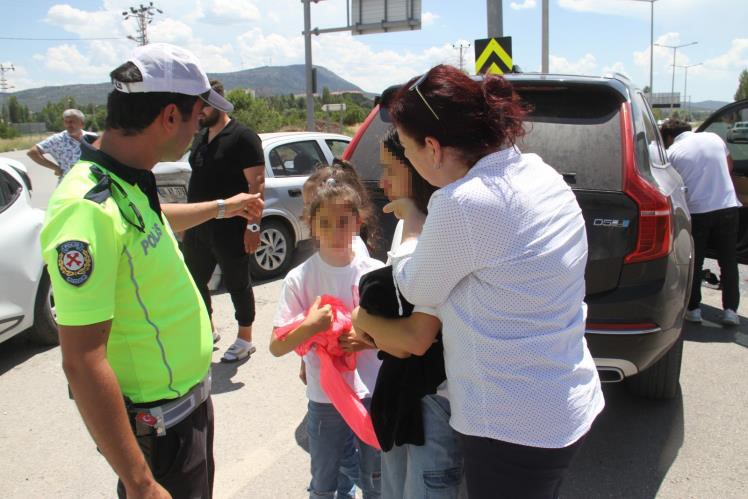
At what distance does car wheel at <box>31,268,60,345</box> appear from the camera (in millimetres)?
4863

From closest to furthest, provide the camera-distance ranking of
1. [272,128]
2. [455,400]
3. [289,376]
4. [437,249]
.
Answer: [437,249], [455,400], [289,376], [272,128]

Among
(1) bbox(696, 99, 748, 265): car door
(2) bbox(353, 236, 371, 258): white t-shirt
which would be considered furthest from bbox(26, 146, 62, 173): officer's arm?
(1) bbox(696, 99, 748, 265): car door

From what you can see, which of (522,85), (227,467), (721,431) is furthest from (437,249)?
(721,431)

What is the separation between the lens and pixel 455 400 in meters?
1.53

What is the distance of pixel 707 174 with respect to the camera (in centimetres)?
513

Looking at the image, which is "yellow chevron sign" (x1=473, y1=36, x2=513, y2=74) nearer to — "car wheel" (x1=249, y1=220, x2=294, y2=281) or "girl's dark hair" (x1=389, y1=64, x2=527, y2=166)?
"car wheel" (x1=249, y1=220, x2=294, y2=281)

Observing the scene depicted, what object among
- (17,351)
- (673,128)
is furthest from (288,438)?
(673,128)

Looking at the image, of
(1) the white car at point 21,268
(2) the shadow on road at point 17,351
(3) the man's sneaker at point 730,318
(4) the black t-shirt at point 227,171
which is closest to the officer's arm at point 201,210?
(4) the black t-shirt at point 227,171

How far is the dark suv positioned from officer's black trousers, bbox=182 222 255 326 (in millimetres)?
2327

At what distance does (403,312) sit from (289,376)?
296 cm

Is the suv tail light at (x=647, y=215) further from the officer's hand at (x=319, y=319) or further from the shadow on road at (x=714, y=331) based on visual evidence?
the shadow on road at (x=714, y=331)

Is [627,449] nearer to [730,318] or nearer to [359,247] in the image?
[359,247]

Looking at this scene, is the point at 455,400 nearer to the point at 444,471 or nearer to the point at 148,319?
the point at 444,471

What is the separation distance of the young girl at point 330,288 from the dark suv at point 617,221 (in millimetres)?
1009
